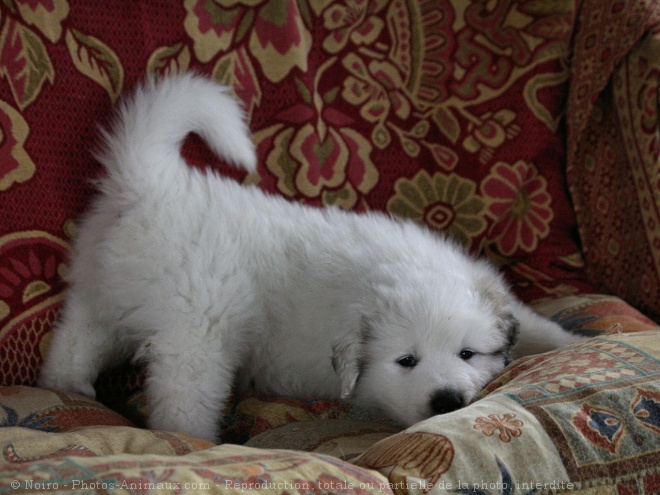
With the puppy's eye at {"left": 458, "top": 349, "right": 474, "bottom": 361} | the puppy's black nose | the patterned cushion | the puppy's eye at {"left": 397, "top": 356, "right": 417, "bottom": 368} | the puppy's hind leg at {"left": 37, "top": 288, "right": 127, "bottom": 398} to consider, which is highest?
the patterned cushion

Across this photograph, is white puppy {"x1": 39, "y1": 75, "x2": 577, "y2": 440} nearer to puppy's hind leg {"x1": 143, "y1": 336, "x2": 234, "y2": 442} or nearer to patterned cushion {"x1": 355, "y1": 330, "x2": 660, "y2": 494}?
puppy's hind leg {"x1": 143, "y1": 336, "x2": 234, "y2": 442}

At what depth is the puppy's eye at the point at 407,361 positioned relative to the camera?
1.76 meters

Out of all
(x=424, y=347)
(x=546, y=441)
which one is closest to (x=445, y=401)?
(x=424, y=347)

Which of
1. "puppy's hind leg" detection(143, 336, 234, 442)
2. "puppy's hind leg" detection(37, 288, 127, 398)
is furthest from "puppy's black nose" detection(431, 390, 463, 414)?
"puppy's hind leg" detection(37, 288, 127, 398)

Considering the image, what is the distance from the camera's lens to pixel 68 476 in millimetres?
1022

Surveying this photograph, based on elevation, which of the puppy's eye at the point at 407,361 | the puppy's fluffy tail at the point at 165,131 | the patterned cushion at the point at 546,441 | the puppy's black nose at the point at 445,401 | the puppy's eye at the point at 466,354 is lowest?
the puppy's black nose at the point at 445,401

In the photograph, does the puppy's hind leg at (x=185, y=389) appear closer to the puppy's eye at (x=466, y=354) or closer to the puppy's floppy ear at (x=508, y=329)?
the puppy's eye at (x=466, y=354)

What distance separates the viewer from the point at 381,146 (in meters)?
2.39

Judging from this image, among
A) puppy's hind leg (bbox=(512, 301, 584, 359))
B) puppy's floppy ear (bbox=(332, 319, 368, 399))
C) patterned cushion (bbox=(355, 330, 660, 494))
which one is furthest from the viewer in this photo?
puppy's hind leg (bbox=(512, 301, 584, 359))

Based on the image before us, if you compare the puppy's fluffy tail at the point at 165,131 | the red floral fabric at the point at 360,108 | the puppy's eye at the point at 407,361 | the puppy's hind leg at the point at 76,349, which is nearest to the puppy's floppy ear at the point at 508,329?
the puppy's eye at the point at 407,361

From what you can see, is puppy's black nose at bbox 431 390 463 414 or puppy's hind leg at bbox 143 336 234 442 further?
puppy's hind leg at bbox 143 336 234 442

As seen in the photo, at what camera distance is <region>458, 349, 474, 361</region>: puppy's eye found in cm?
178

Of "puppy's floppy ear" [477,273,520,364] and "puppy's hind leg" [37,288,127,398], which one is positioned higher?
"puppy's floppy ear" [477,273,520,364]

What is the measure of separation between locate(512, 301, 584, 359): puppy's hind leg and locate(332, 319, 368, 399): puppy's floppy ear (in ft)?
1.56
